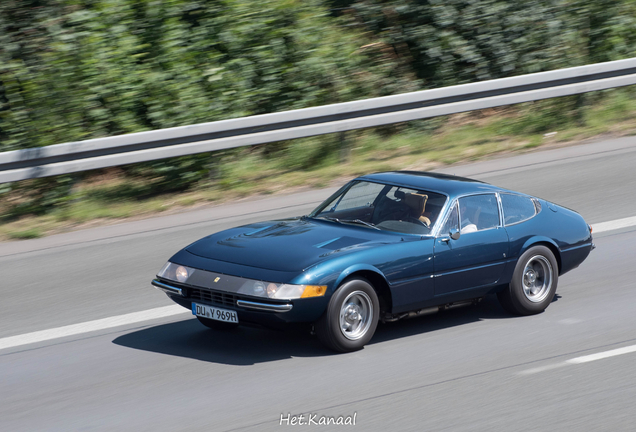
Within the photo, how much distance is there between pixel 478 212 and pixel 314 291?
2.02 meters

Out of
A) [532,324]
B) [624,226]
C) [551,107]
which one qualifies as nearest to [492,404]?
[532,324]

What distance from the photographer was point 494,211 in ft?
24.7

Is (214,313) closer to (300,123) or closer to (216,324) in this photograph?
(216,324)

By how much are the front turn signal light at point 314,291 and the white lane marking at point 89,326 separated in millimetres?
2000

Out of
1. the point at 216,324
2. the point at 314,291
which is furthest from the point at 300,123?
the point at 314,291

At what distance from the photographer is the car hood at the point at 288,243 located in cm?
635

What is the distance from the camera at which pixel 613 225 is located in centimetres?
1022

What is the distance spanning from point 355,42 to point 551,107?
3.73 m

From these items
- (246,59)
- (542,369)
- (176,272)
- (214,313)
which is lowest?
(542,369)

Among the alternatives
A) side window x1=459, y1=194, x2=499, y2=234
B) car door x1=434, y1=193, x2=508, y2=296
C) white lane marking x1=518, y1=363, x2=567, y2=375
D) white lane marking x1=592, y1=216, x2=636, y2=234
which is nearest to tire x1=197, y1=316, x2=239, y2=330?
car door x1=434, y1=193, x2=508, y2=296

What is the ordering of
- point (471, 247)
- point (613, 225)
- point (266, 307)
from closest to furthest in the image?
1. point (266, 307)
2. point (471, 247)
3. point (613, 225)

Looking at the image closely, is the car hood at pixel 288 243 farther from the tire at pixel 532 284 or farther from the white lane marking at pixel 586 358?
the white lane marking at pixel 586 358

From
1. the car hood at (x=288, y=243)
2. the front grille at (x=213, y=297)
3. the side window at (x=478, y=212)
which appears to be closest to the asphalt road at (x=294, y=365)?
the front grille at (x=213, y=297)

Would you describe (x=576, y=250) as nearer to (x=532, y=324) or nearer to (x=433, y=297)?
(x=532, y=324)
